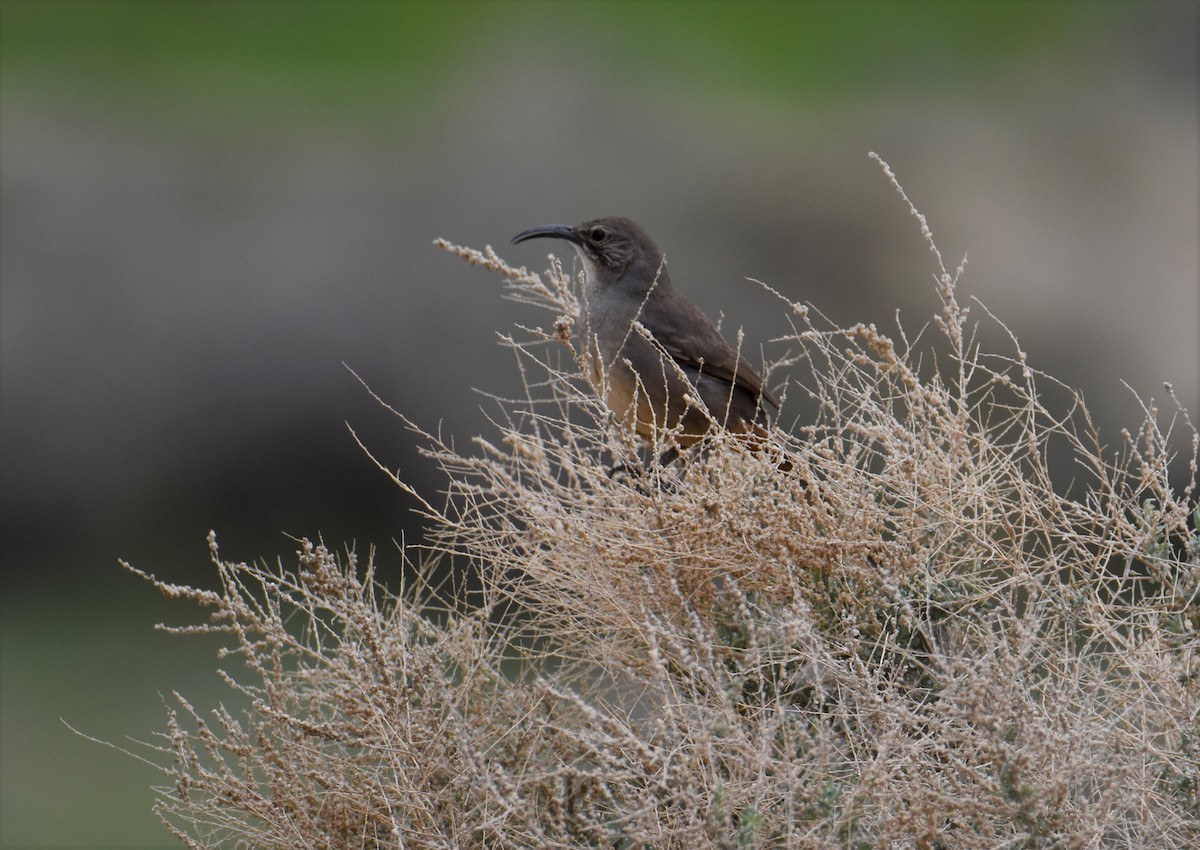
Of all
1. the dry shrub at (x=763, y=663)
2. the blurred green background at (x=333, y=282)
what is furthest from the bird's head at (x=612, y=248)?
the blurred green background at (x=333, y=282)

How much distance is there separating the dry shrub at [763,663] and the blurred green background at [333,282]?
574 cm

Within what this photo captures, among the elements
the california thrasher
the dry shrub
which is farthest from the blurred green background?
the dry shrub

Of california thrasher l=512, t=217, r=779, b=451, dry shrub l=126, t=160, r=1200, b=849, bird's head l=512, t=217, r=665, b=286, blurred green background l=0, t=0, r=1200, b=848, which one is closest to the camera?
dry shrub l=126, t=160, r=1200, b=849

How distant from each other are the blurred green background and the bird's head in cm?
396

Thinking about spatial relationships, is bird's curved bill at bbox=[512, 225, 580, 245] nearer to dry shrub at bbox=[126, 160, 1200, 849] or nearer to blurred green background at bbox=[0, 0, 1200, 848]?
dry shrub at bbox=[126, 160, 1200, 849]

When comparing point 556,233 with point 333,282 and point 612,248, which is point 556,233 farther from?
point 333,282

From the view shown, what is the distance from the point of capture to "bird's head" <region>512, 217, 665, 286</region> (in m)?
5.18

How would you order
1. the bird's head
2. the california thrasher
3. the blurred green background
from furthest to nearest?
the blurred green background
the bird's head
the california thrasher

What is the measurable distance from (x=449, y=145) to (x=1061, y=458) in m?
5.03

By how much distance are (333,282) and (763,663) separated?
7.64 metres

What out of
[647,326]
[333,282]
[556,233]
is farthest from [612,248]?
[333,282]

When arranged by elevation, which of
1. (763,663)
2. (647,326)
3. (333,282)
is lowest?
(333,282)

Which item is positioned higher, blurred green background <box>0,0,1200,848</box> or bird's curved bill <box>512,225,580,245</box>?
bird's curved bill <box>512,225,580,245</box>

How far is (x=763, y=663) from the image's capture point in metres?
2.76
